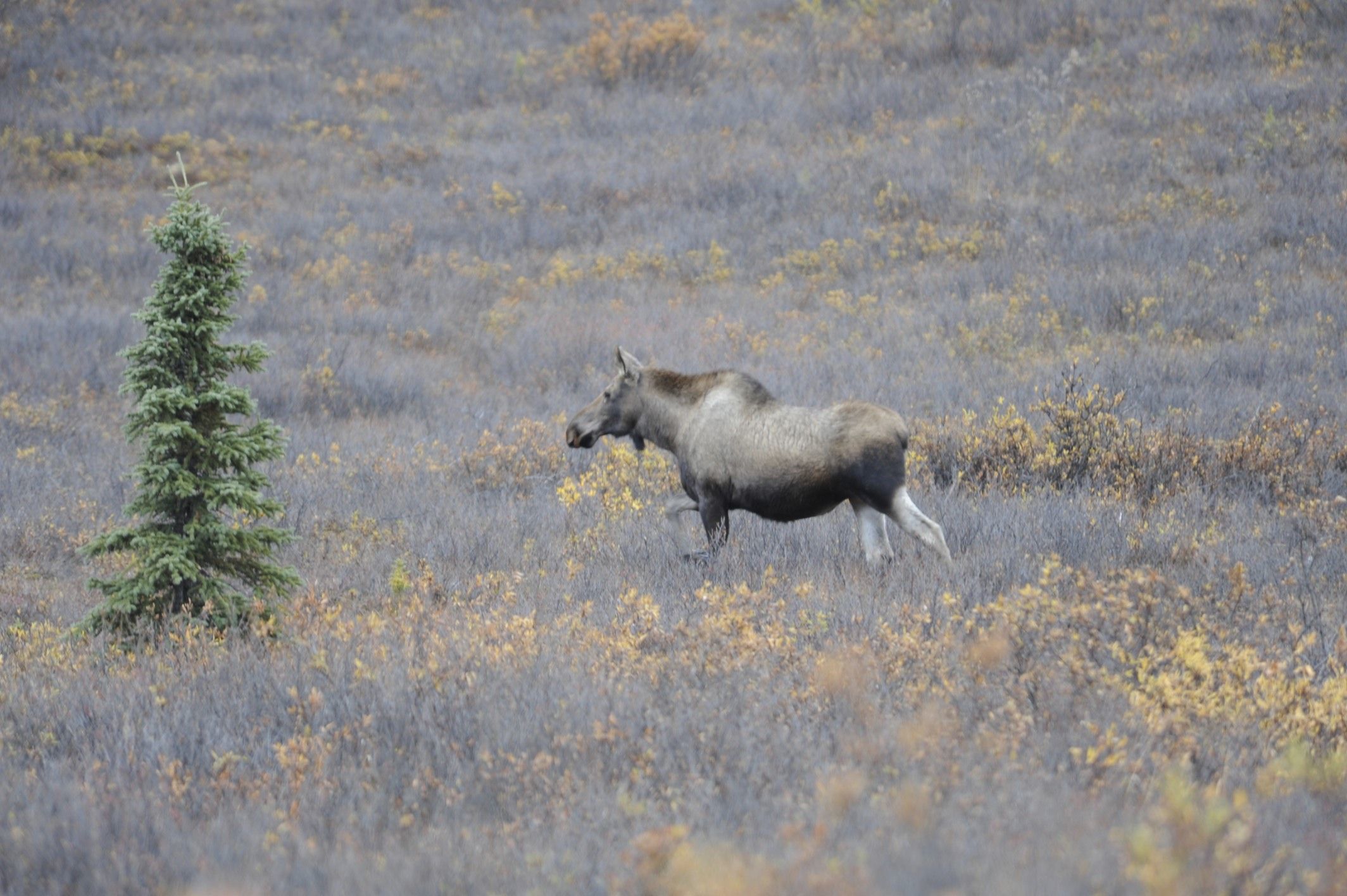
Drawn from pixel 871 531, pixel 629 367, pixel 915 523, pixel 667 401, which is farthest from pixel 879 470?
pixel 629 367

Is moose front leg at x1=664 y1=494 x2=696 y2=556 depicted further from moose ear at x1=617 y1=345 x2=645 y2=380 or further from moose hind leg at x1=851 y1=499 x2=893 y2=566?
moose hind leg at x1=851 y1=499 x2=893 y2=566

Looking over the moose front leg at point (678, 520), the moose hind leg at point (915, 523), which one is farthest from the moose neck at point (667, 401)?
the moose hind leg at point (915, 523)

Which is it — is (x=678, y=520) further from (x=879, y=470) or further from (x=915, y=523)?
(x=915, y=523)

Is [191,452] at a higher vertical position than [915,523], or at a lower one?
higher

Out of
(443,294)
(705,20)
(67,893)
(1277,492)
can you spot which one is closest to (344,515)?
(67,893)

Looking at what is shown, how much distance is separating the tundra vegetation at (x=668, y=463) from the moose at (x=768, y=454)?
32 centimetres

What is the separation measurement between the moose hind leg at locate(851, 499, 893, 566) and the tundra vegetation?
0.73 feet

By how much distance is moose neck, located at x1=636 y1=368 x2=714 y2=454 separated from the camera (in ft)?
25.0

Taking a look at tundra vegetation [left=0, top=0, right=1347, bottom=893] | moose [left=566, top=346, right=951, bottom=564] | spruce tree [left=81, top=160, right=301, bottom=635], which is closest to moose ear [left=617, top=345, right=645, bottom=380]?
moose [left=566, top=346, right=951, bottom=564]

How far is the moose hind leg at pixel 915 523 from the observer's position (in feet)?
21.9

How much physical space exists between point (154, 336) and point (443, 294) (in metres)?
11.7

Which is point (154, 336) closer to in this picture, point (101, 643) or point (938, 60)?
point (101, 643)

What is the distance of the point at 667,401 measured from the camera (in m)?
7.75

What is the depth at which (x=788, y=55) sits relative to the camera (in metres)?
25.4
